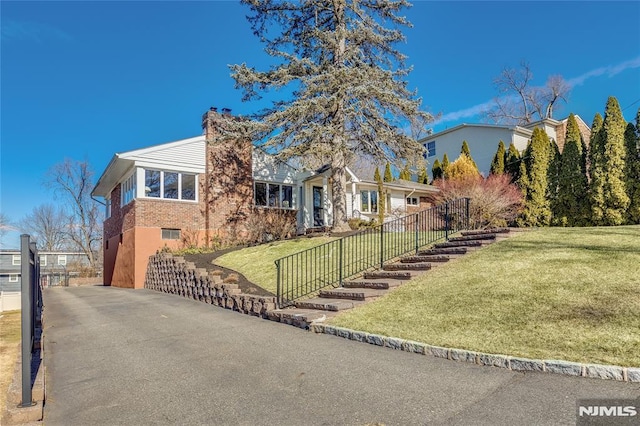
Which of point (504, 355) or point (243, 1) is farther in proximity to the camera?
point (243, 1)

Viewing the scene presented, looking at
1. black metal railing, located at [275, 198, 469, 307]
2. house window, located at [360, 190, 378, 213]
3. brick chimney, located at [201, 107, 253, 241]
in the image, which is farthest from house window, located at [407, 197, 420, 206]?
black metal railing, located at [275, 198, 469, 307]

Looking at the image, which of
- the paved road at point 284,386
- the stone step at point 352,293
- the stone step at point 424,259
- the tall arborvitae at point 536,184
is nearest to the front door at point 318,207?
the tall arborvitae at point 536,184

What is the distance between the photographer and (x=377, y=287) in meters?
8.54

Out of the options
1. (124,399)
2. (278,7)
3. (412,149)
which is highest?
(278,7)

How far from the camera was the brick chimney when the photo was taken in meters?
18.5

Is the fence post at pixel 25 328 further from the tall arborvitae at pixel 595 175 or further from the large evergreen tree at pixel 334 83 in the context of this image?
the tall arborvitae at pixel 595 175

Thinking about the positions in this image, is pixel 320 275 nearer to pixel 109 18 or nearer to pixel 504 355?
pixel 504 355

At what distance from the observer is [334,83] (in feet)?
48.9

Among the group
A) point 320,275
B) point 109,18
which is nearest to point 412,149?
point 320,275

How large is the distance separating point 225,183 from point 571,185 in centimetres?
1756

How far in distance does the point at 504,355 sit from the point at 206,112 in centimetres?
1762

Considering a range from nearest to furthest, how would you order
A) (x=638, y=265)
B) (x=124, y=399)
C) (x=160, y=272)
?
(x=124, y=399)
(x=638, y=265)
(x=160, y=272)

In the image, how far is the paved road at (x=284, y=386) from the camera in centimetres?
353

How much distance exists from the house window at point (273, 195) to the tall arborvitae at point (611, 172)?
1499cm
